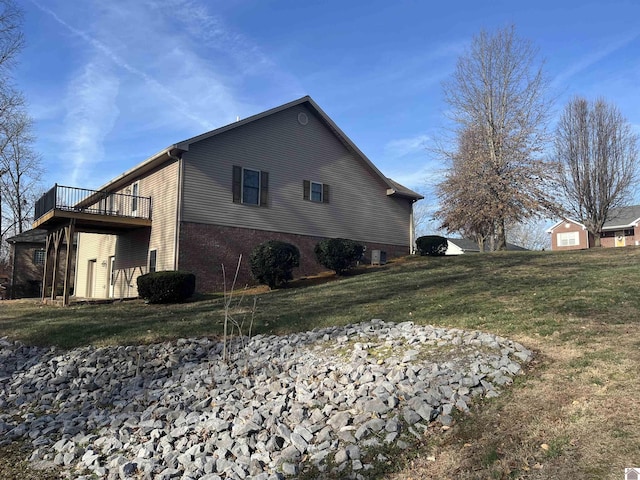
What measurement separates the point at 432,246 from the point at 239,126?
367 inches

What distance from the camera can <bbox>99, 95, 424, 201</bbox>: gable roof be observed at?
50.0 ft

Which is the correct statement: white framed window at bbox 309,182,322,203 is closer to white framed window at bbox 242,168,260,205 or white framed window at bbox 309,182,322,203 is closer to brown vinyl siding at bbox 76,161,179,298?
white framed window at bbox 242,168,260,205

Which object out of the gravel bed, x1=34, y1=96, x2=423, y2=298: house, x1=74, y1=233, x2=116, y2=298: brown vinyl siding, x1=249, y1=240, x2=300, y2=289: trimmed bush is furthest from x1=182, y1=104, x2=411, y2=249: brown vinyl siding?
the gravel bed

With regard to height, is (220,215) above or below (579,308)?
above

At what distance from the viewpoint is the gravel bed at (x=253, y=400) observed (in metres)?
4.52

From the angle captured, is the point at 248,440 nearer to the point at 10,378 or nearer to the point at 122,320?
the point at 10,378

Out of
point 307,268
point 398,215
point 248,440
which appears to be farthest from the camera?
point 398,215

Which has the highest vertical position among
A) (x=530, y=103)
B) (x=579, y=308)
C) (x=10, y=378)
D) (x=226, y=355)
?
(x=530, y=103)

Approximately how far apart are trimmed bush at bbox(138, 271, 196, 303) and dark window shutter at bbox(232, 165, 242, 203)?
3.72 m

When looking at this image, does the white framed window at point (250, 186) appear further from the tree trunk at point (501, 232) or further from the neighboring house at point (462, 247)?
the neighboring house at point (462, 247)

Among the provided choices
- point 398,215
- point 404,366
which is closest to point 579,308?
point 404,366

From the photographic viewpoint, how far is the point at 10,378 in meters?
8.02

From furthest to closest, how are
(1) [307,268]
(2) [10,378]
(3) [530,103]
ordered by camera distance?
(3) [530,103], (1) [307,268], (2) [10,378]

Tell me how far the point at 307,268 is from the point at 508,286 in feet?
28.6
